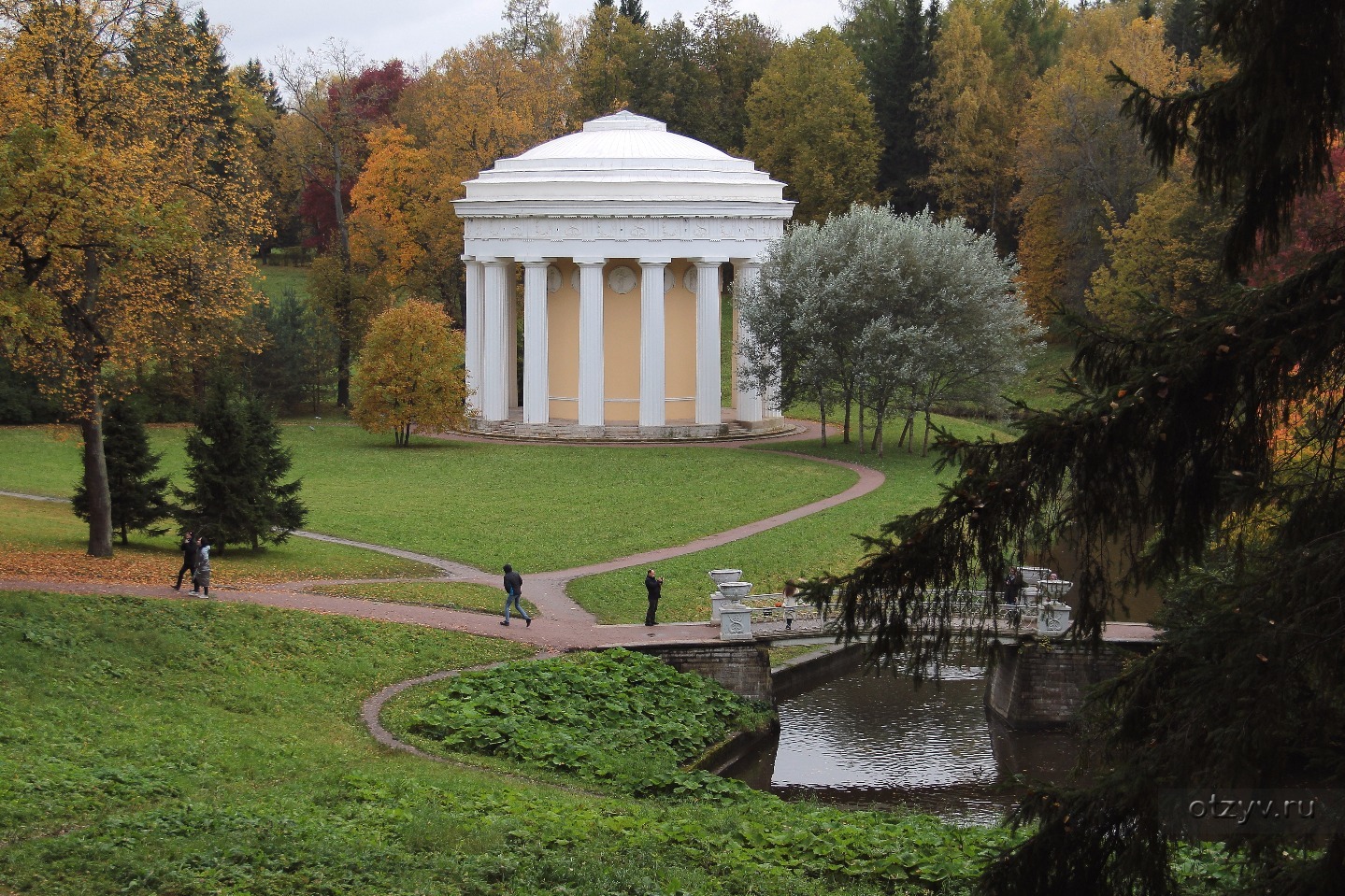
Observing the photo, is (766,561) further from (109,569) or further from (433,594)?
(109,569)

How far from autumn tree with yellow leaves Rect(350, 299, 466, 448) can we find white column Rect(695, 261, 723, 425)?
8427 millimetres

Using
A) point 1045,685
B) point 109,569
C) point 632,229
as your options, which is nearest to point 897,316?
point 632,229

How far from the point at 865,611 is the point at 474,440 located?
44955 millimetres

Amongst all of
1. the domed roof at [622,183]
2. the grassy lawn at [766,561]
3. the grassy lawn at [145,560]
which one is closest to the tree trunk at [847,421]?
the grassy lawn at [766,561]

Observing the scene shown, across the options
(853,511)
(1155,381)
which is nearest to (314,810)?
(1155,381)

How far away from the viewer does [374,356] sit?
51.1 m

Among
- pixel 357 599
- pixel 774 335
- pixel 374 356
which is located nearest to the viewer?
pixel 357 599

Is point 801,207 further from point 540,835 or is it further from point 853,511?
point 540,835

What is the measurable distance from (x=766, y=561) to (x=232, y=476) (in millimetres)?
11504

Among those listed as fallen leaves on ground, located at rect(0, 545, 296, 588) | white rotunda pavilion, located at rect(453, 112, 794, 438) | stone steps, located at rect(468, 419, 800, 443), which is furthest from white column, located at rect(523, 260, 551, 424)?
fallen leaves on ground, located at rect(0, 545, 296, 588)

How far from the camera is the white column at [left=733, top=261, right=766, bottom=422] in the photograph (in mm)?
52000

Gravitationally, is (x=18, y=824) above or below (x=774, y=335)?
below

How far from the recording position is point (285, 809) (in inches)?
581

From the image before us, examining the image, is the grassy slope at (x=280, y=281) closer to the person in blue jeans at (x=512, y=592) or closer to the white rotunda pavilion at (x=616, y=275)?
the white rotunda pavilion at (x=616, y=275)
